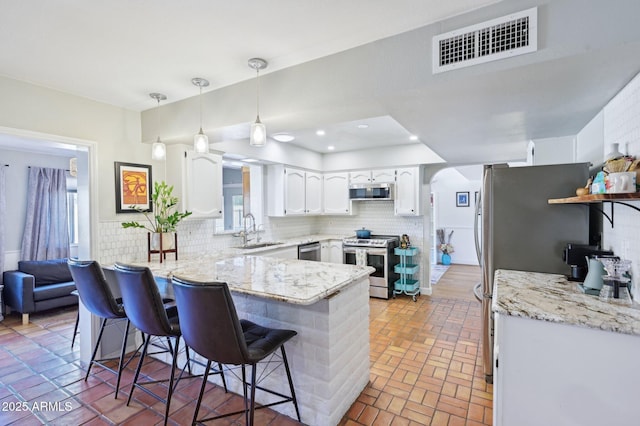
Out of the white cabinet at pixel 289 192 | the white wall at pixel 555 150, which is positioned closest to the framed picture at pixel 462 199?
the white cabinet at pixel 289 192

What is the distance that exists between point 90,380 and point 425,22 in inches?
139

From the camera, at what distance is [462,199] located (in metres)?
8.44

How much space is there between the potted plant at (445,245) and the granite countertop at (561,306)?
20.7ft

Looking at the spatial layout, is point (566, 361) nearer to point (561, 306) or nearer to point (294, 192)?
point (561, 306)

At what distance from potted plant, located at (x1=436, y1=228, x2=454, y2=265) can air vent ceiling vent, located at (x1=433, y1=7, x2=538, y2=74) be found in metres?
7.16

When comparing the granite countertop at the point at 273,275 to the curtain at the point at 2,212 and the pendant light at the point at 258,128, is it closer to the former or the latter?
the pendant light at the point at 258,128

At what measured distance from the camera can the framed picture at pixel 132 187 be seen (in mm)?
2955

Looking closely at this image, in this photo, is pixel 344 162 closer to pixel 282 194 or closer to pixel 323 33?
pixel 282 194

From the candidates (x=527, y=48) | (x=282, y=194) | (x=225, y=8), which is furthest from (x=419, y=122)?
(x=282, y=194)

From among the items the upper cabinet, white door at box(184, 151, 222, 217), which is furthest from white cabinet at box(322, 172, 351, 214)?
white door at box(184, 151, 222, 217)

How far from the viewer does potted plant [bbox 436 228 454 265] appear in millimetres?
8055

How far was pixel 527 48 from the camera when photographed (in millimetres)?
1451

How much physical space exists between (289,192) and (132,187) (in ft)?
7.86

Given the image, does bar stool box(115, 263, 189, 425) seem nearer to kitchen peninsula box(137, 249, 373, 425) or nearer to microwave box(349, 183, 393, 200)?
kitchen peninsula box(137, 249, 373, 425)
